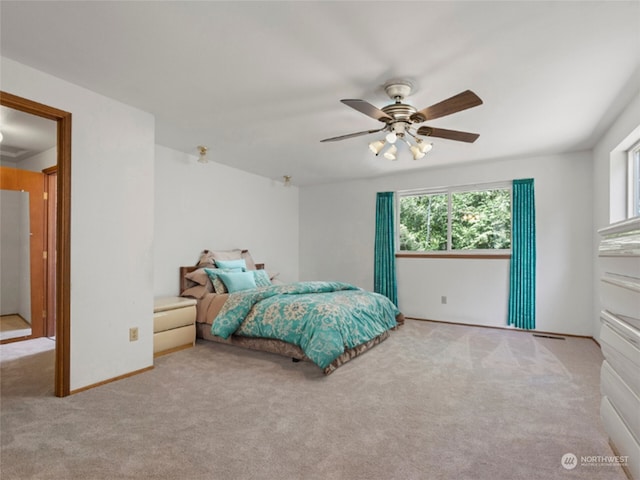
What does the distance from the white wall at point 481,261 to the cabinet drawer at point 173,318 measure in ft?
9.61

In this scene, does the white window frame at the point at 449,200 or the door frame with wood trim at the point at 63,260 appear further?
the white window frame at the point at 449,200

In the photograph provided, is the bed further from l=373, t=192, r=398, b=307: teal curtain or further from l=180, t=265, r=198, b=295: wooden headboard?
l=373, t=192, r=398, b=307: teal curtain

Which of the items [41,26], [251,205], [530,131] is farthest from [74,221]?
[530,131]

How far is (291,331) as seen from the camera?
3.21 m

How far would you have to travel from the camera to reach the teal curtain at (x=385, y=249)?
5.46 m

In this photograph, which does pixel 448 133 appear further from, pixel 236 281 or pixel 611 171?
pixel 236 281

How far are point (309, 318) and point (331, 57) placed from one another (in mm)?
2168

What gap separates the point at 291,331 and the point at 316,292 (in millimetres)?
845

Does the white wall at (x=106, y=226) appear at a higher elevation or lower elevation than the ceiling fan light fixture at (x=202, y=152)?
lower

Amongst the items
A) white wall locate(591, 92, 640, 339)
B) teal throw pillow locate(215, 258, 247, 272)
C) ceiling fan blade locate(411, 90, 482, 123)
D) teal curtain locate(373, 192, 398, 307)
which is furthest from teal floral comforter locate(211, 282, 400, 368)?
white wall locate(591, 92, 640, 339)

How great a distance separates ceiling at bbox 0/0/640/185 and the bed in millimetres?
1793

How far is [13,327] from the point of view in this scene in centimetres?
444

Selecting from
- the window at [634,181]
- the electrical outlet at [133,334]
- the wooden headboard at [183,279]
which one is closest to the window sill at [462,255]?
the window at [634,181]

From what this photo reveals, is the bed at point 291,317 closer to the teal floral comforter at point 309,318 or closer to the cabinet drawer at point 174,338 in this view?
the teal floral comforter at point 309,318
